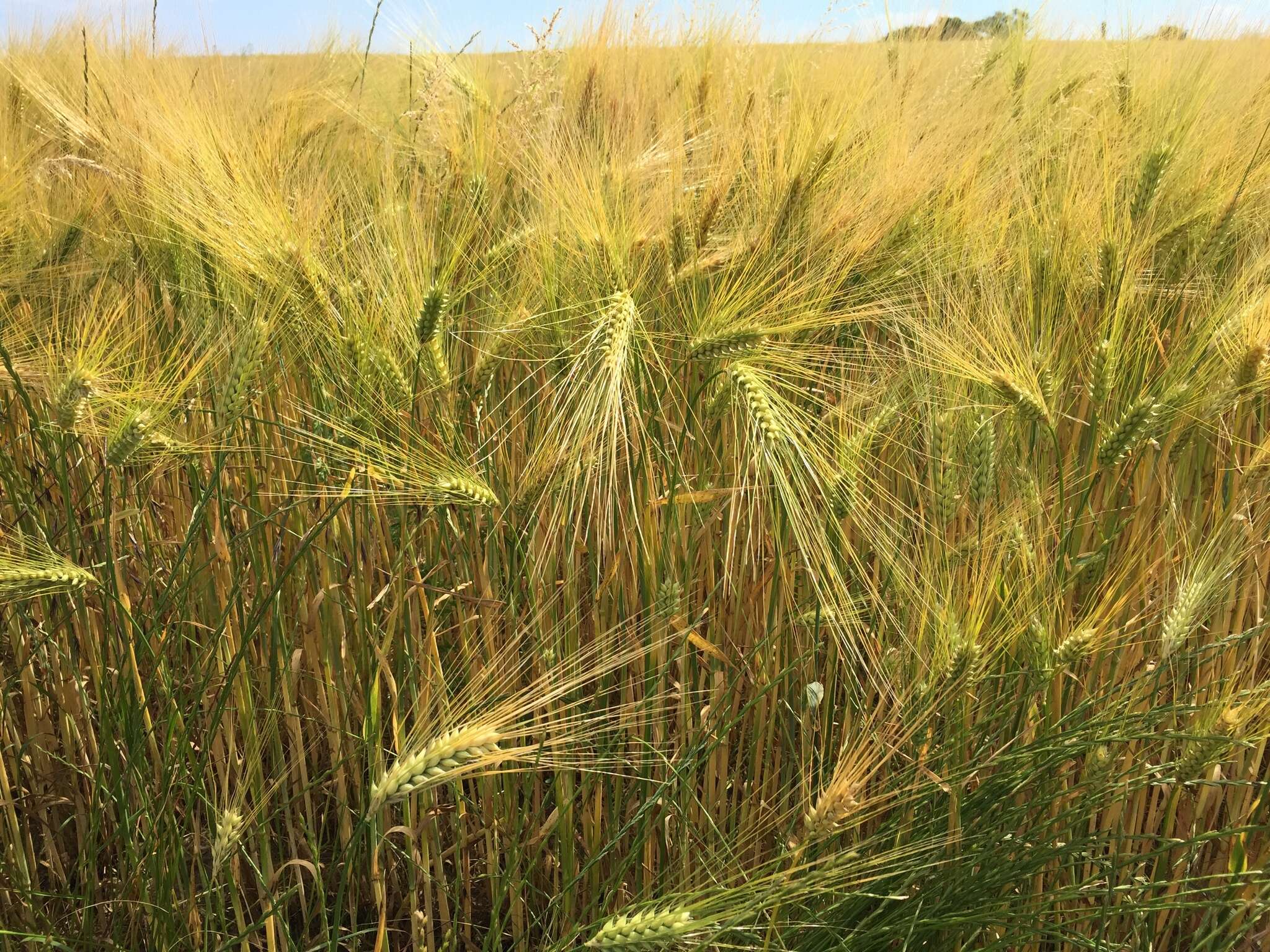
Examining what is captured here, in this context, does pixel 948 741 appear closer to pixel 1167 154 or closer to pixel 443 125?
pixel 1167 154

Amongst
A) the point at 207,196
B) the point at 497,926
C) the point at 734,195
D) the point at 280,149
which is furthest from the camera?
the point at 280,149

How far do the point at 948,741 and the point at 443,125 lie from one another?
60.1 inches

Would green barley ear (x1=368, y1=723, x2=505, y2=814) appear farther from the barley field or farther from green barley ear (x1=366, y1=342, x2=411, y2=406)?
green barley ear (x1=366, y1=342, x2=411, y2=406)

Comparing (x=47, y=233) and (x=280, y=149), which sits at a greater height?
(x=280, y=149)

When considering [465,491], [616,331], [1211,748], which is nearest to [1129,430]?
[1211,748]

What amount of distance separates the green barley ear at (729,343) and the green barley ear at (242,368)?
1.62 ft

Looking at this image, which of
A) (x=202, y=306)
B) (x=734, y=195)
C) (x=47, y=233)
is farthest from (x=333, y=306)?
(x=47, y=233)

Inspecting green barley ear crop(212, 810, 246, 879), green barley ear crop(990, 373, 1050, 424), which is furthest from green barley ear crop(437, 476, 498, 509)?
green barley ear crop(990, 373, 1050, 424)

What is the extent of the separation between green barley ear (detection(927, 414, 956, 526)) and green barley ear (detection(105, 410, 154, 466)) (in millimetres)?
867

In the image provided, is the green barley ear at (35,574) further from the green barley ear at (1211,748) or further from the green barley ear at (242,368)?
the green barley ear at (1211,748)

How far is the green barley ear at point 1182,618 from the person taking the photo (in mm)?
1069

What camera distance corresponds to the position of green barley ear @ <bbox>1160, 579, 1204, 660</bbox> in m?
1.07

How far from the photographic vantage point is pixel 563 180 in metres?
1.37

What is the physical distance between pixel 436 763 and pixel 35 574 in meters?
0.45
